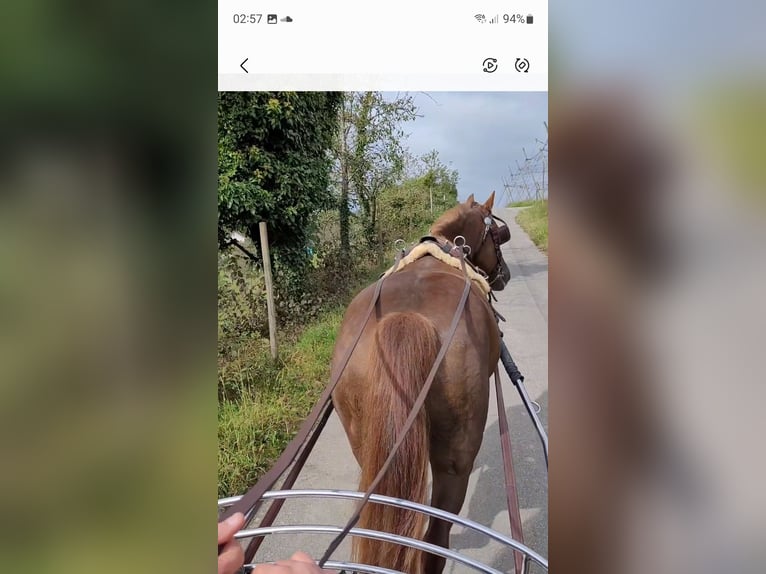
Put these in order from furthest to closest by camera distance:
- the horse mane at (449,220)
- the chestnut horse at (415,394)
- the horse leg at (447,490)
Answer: the horse mane at (449,220) → the horse leg at (447,490) → the chestnut horse at (415,394)

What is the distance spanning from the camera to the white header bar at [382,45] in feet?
1.10

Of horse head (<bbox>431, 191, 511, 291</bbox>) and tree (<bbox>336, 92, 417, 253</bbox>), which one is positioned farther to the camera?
horse head (<bbox>431, 191, 511, 291</bbox>)

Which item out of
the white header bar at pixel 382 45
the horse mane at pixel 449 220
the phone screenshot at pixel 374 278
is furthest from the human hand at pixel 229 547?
the horse mane at pixel 449 220

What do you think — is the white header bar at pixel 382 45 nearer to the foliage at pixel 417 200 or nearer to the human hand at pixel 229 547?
the foliage at pixel 417 200

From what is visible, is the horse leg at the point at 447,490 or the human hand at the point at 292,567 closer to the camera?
the human hand at the point at 292,567

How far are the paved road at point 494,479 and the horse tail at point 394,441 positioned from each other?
10cm

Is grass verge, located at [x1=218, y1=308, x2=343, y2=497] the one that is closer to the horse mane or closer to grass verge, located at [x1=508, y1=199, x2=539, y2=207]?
grass verge, located at [x1=508, y1=199, x2=539, y2=207]

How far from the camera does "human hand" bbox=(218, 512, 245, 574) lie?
26cm

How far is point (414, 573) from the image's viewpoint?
0.68 m

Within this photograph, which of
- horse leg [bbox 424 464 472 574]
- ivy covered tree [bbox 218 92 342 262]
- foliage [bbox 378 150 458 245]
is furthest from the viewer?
horse leg [bbox 424 464 472 574]

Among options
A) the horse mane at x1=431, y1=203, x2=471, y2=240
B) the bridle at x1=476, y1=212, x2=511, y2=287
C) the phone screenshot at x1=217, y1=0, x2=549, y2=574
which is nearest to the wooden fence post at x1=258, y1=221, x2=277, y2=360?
the phone screenshot at x1=217, y1=0, x2=549, y2=574

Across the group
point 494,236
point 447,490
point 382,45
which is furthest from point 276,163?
point 494,236
